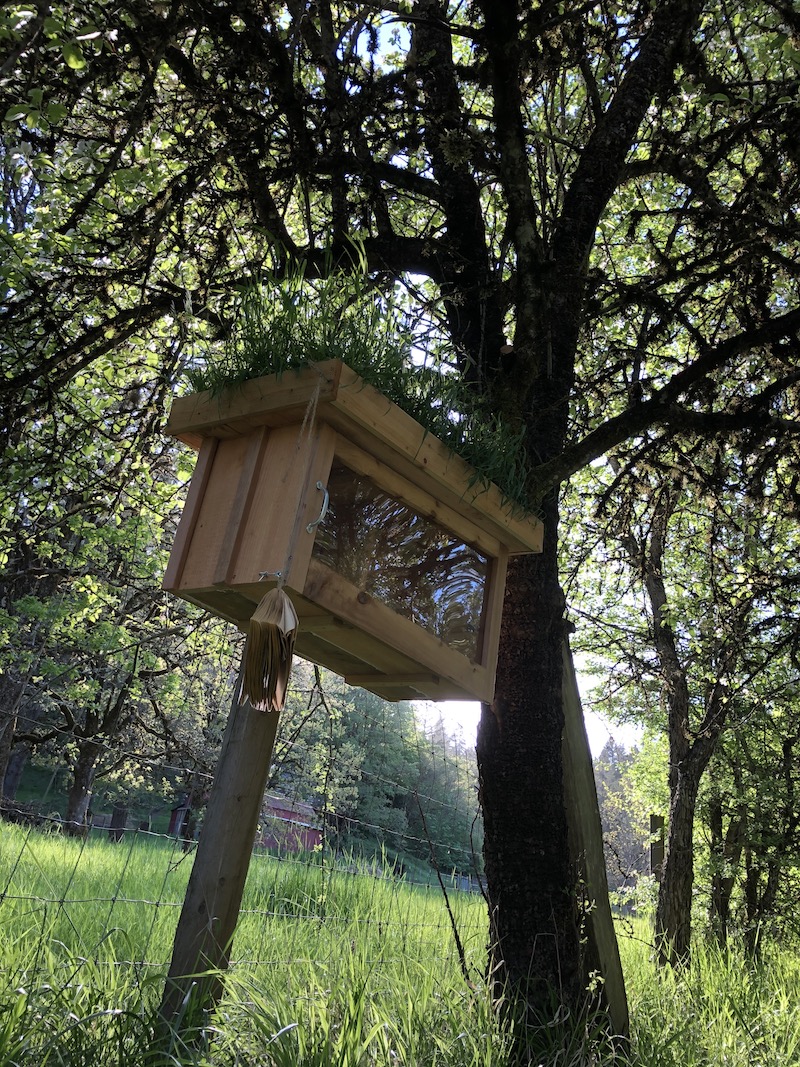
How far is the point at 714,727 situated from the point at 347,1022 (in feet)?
16.7

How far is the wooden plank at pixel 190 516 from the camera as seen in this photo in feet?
5.76

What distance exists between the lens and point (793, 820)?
8.69 m

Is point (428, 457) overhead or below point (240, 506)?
overhead

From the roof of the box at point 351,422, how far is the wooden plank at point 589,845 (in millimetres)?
1036

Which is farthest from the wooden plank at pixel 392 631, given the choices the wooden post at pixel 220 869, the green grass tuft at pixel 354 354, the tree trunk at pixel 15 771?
the tree trunk at pixel 15 771

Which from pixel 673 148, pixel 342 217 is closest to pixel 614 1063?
pixel 342 217

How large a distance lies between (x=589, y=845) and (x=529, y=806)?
0.98 ft

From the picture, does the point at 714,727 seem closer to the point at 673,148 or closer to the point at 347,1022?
the point at 673,148

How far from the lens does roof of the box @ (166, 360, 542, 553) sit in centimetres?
158

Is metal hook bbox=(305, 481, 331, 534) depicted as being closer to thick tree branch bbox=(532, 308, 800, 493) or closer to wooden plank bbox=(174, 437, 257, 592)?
wooden plank bbox=(174, 437, 257, 592)

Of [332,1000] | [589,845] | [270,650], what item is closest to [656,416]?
[589,845]

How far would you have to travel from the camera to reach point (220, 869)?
7.27 ft

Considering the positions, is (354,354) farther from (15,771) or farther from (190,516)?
(15,771)

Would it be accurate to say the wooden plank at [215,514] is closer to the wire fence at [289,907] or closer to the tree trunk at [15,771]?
the wire fence at [289,907]
